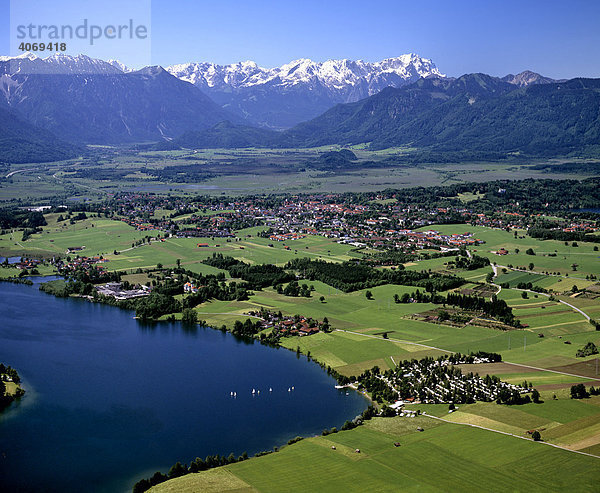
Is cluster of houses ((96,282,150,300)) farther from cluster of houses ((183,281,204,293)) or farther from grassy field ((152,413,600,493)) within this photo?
grassy field ((152,413,600,493))

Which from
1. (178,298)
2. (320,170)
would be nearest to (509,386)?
(178,298)

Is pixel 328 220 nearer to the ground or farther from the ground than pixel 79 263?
farther from the ground

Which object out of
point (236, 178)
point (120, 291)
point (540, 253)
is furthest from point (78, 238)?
point (236, 178)

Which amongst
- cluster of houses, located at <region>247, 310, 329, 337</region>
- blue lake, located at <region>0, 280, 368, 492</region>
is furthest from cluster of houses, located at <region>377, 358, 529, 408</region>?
cluster of houses, located at <region>247, 310, 329, 337</region>

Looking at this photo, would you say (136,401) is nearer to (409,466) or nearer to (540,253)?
(409,466)

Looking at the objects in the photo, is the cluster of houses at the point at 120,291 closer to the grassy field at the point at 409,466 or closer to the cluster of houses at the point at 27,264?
the cluster of houses at the point at 27,264
